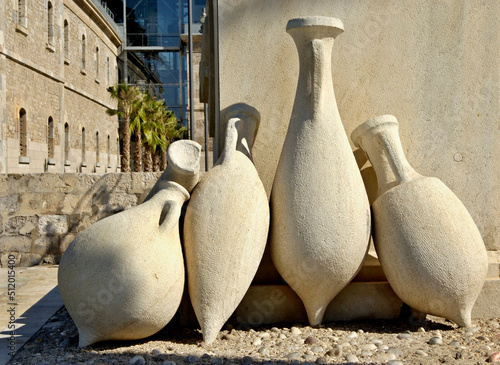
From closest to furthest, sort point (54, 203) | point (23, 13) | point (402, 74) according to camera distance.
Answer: point (402, 74) < point (54, 203) < point (23, 13)

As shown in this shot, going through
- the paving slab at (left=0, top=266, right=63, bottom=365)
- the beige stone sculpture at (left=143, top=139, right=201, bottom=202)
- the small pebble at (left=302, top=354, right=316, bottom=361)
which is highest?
the beige stone sculpture at (left=143, top=139, right=201, bottom=202)

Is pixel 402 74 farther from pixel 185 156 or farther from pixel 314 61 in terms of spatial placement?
pixel 185 156

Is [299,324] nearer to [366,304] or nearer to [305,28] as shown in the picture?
[366,304]

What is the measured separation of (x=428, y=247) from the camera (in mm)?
2682

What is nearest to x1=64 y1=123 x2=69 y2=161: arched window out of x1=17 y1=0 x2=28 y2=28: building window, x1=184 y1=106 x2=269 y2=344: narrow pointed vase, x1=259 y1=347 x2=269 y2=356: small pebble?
x1=17 y1=0 x2=28 y2=28: building window

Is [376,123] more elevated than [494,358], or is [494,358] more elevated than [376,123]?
[376,123]

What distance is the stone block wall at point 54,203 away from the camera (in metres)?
6.02

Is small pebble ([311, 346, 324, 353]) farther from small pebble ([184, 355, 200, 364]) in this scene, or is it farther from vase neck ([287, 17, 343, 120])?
vase neck ([287, 17, 343, 120])

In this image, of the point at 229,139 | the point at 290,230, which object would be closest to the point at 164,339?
the point at 290,230

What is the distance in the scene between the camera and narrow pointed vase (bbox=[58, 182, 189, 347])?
242cm

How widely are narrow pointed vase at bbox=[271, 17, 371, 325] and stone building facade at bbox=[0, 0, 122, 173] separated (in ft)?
42.6

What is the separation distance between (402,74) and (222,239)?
1.59 m

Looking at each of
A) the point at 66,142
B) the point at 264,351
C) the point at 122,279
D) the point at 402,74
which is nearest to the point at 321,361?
the point at 264,351

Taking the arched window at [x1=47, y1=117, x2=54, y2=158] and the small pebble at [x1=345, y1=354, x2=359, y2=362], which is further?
the arched window at [x1=47, y1=117, x2=54, y2=158]
